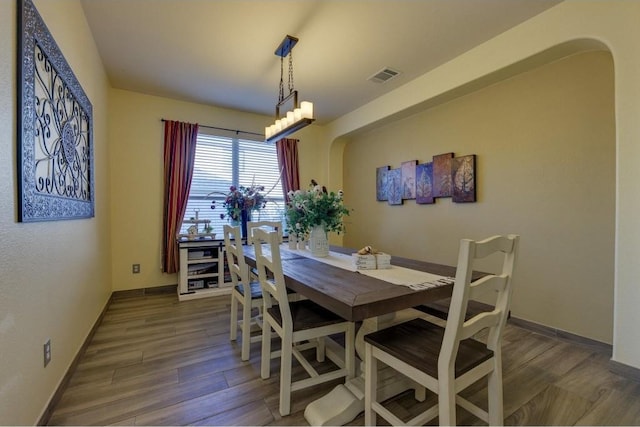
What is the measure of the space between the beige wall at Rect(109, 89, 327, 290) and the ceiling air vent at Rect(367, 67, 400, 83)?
259 cm

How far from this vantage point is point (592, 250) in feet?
7.45

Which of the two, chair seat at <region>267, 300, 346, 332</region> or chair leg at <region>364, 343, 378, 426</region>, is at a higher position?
chair seat at <region>267, 300, 346, 332</region>

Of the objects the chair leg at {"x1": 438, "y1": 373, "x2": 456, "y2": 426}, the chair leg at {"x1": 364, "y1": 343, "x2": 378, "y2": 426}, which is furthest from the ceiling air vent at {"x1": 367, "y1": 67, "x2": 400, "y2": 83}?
the chair leg at {"x1": 438, "y1": 373, "x2": 456, "y2": 426}

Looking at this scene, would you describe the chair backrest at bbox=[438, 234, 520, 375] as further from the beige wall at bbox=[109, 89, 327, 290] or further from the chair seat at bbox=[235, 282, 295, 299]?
the beige wall at bbox=[109, 89, 327, 290]

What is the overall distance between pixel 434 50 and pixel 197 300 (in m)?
3.81

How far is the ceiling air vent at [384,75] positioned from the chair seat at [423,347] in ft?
8.76

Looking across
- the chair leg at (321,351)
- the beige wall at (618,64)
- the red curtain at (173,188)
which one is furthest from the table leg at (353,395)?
the red curtain at (173,188)

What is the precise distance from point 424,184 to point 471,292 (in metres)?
2.61

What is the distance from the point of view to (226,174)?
14.1 ft

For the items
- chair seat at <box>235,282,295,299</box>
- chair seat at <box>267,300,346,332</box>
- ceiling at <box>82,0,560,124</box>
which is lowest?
chair seat at <box>235,282,295,299</box>

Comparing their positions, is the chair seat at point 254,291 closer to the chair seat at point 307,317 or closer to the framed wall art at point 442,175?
the chair seat at point 307,317

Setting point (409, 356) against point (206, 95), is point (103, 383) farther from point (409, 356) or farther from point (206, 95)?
point (206, 95)

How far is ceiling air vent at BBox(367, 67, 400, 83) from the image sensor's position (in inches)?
121

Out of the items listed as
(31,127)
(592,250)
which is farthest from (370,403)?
(592,250)
